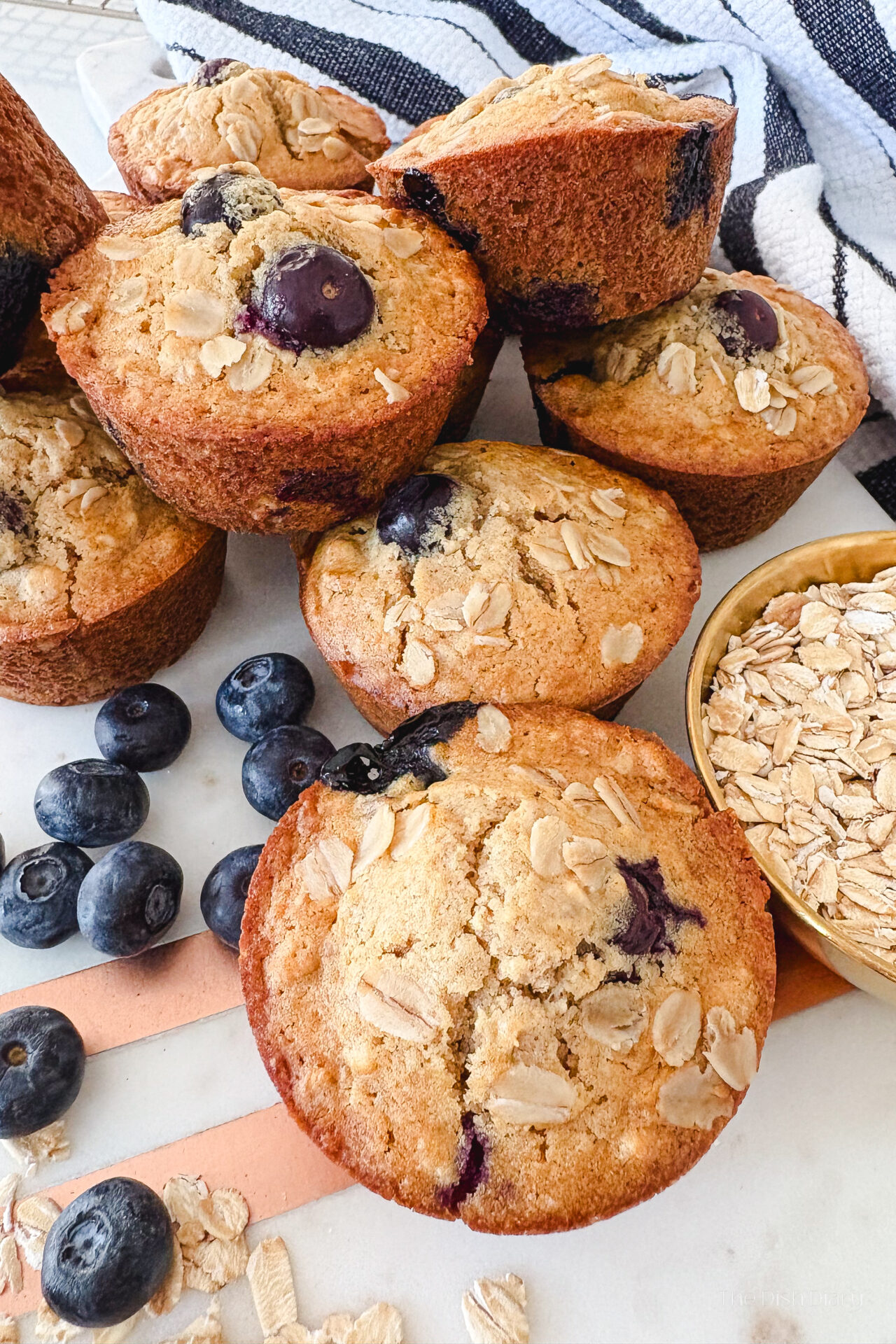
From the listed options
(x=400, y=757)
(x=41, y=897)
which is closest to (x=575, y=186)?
(x=400, y=757)

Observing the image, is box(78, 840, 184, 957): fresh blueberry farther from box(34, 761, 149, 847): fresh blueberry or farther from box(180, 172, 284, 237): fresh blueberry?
box(180, 172, 284, 237): fresh blueberry

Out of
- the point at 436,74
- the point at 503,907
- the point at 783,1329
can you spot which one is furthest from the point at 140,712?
the point at 436,74

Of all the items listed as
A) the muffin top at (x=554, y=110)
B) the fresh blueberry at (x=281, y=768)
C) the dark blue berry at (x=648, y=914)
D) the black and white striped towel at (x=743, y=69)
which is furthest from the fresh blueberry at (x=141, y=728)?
the black and white striped towel at (x=743, y=69)

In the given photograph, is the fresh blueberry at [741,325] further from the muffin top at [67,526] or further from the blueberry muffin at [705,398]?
the muffin top at [67,526]

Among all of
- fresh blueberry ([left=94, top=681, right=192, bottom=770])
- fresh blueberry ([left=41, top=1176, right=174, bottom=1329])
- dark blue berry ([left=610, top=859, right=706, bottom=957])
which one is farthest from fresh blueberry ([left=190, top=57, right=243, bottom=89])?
fresh blueberry ([left=41, top=1176, right=174, bottom=1329])

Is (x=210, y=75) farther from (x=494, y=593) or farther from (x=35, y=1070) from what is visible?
(x=35, y=1070)
